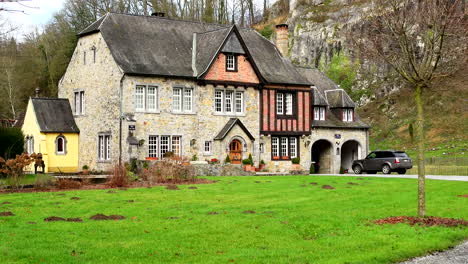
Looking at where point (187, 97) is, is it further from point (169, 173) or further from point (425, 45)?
point (425, 45)

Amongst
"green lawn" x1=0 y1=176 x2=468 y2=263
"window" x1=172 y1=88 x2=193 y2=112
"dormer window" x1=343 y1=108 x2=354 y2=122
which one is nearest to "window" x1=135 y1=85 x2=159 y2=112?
"window" x1=172 y1=88 x2=193 y2=112

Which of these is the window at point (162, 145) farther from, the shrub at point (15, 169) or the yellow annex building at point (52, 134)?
the shrub at point (15, 169)

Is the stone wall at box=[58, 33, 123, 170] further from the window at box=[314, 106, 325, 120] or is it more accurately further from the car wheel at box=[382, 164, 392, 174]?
the car wheel at box=[382, 164, 392, 174]

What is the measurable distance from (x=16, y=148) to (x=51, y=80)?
2808 centimetres

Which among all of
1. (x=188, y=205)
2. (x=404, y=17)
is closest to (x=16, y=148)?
(x=188, y=205)

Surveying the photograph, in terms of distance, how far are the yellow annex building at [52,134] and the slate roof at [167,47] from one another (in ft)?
17.2

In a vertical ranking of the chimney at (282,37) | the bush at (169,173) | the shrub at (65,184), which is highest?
the chimney at (282,37)

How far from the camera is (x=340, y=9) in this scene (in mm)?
76750

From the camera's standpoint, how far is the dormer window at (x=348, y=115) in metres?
48.7

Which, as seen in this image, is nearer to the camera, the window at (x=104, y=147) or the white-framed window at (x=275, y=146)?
the window at (x=104, y=147)

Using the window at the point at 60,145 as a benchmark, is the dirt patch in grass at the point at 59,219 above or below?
below

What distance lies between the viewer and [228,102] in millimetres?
42500

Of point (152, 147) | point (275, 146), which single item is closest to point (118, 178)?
point (152, 147)

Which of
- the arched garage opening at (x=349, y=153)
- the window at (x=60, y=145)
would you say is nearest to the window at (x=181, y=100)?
the window at (x=60, y=145)
